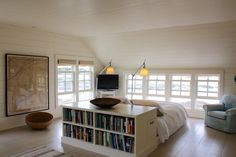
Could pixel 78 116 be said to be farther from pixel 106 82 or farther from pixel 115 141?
pixel 106 82

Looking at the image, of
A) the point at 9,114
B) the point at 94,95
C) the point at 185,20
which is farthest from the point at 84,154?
the point at 94,95

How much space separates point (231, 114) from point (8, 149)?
16.4 ft

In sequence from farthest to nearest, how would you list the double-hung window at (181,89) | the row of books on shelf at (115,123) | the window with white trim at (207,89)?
1. the double-hung window at (181,89)
2. the window with white trim at (207,89)
3. the row of books on shelf at (115,123)

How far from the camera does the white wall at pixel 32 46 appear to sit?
5.25m

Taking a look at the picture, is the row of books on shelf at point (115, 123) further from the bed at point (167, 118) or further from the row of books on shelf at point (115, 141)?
the bed at point (167, 118)

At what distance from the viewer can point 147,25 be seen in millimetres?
5070

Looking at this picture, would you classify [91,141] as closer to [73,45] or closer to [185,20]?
[185,20]

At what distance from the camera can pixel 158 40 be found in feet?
20.2

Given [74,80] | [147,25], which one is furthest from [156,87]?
[147,25]

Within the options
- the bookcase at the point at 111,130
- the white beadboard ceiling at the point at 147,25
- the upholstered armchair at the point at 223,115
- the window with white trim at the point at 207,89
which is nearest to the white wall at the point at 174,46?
the white beadboard ceiling at the point at 147,25

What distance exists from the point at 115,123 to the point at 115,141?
1.04ft

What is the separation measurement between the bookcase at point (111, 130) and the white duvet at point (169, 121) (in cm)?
29

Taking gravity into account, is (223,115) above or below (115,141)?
above

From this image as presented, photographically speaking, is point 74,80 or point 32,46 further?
point 74,80
